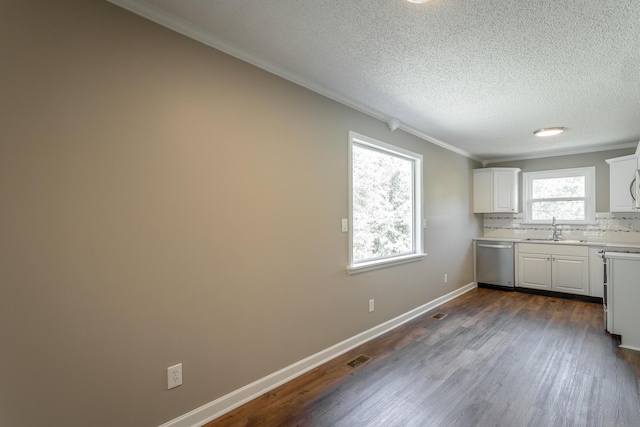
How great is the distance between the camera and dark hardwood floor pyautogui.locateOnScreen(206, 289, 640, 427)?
1973mm

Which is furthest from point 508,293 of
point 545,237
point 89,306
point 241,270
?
point 89,306

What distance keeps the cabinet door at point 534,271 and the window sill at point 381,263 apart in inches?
94.6

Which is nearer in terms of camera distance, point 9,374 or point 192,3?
point 9,374

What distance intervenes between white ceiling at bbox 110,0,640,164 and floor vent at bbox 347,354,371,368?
235cm

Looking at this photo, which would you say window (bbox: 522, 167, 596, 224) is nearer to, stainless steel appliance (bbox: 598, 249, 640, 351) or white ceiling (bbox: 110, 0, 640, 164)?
white ceiling (bbox: 110, 0, 640, 164)

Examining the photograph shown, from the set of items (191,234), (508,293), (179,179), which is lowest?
(508,293)

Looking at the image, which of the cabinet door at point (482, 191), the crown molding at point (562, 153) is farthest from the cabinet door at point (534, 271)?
the crown molding at point (562, 153)

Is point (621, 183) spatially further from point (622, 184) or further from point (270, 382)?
point (270, 382)

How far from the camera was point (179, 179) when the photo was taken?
1.83 metres

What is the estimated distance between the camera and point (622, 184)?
450cm

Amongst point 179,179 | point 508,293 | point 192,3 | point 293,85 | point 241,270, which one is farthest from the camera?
point 508,293

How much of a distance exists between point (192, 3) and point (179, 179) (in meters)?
0.95

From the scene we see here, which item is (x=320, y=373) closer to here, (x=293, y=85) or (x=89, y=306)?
(x=89, y=306)

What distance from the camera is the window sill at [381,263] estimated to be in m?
3.00
